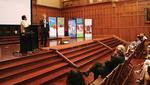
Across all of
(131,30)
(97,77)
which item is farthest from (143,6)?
(97,77)

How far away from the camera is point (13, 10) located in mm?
11102

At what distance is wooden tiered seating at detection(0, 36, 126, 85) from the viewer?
5.09 meters

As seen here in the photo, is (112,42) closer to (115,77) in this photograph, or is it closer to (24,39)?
(24,39)

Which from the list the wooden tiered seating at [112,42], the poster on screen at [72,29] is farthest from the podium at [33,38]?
the poster on screen at [72,29]

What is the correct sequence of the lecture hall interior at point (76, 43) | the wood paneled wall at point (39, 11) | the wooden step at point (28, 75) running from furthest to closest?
the wood paneled wall at point (39, 11) → the wooden step at point (28, 75) → the lecture hall interior at point (76, 43)

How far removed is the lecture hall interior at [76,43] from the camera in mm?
4655

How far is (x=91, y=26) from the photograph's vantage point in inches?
599

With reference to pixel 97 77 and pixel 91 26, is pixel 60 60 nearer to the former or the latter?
pixel 97 77

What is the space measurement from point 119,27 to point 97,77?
1076 centimetres

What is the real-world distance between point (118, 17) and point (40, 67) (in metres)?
9.91

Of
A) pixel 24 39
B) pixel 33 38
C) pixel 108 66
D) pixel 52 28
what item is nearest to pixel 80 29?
pixel 52 28

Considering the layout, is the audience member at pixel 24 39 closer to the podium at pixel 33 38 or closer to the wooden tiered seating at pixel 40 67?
the podium at pixel 33 38

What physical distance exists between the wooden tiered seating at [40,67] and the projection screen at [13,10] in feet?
14.3

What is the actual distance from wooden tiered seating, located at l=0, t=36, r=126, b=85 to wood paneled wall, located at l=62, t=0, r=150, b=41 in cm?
659
